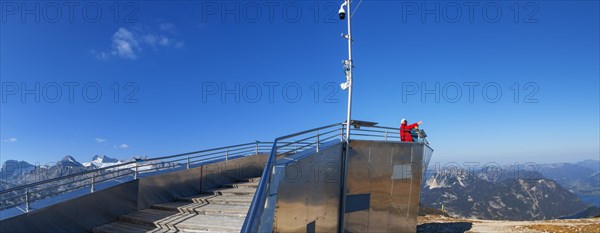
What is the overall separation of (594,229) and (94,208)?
26239 millimetres

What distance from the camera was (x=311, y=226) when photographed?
10359mm

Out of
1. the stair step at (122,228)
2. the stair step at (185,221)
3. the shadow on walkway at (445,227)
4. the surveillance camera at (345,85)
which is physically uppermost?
the surveillance camera at (345,85)

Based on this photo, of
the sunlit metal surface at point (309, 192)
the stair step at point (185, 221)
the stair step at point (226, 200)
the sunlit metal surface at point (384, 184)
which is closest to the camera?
the stair step at point (185, 221)

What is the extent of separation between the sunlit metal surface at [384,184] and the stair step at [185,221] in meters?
5.90

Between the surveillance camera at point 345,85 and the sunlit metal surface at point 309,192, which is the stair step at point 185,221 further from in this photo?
the surveillance camera at point 345,85

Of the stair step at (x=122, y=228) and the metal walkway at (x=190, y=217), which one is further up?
the metal walkway at (x=190, y=217)

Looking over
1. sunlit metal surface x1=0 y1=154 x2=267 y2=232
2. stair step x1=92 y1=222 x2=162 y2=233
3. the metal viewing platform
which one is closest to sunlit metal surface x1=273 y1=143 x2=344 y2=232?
the metal viewing platform

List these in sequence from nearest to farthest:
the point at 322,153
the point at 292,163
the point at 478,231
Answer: the point at 292,163 → the point at 322,153 → the point at 478,231

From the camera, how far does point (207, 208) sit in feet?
27.7

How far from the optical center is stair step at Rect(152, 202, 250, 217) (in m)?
7.92

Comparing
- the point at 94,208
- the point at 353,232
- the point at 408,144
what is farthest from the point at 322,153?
the point at 94,208

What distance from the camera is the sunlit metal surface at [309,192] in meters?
9.12

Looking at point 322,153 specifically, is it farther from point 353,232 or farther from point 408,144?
point 408,144

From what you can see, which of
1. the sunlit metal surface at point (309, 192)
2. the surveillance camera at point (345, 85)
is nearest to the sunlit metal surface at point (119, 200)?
the sunlit metal surface at point (309, 192)
